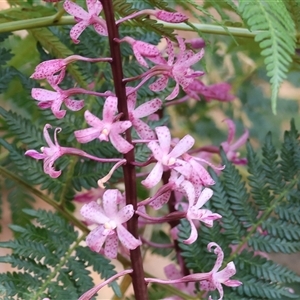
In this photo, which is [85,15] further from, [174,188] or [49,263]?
[49,263]

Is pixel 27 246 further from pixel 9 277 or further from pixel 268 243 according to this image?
pixel 268 243

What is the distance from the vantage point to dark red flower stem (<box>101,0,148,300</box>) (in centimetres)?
28

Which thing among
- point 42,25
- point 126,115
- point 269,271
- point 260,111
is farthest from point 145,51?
point 260,111

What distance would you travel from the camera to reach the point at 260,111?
0.92 meters

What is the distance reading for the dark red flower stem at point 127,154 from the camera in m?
0.28

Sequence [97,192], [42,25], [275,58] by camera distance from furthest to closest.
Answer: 1. [97,192]
2. [42,25]
3. [275,58]

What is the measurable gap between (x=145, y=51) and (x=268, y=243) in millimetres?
271

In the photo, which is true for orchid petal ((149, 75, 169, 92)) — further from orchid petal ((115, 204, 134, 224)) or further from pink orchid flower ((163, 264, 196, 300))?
pink orchid flower ((163, 264, 196, 300))

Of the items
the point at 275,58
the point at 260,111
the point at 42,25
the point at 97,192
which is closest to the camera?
the point at 275,58

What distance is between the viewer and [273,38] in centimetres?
26

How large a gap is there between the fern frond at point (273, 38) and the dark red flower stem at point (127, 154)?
0.08 meters

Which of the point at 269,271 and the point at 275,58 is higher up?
the point at 275,58

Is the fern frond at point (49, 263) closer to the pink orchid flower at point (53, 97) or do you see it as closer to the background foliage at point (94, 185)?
the background foliage at point (94, 185)

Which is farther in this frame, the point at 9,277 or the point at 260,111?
the point at 260,111
